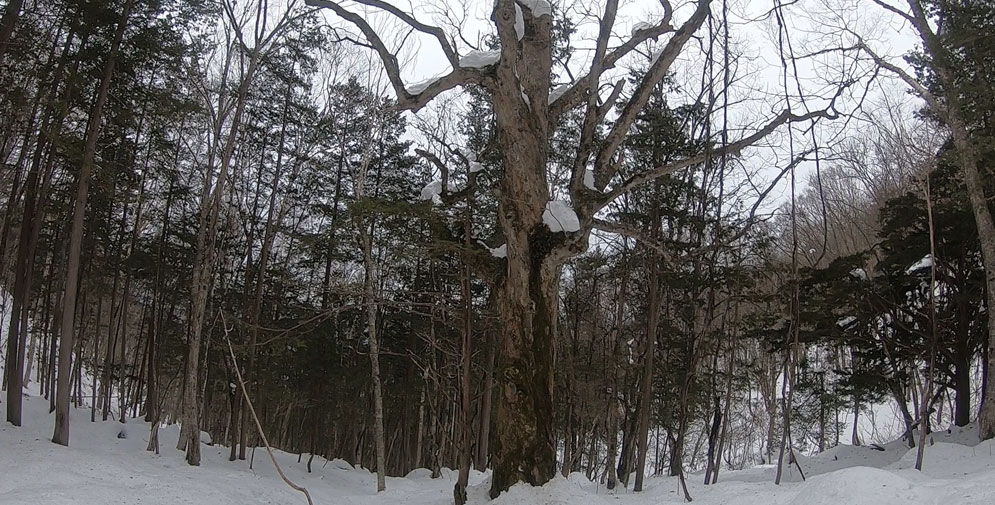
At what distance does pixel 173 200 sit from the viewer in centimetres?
1545

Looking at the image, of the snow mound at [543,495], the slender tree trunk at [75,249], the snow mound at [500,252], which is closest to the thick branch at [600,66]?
the snow mound at [500,252]

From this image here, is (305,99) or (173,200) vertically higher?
(305,99)

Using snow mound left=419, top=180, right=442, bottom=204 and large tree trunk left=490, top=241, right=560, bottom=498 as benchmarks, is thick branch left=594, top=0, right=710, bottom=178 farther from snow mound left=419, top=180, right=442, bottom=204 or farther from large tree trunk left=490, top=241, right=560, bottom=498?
snow mound left=419, top=180, right=442, bottom=204

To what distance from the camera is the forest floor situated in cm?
458

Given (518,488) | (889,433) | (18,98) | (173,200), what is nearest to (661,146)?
(518,488)

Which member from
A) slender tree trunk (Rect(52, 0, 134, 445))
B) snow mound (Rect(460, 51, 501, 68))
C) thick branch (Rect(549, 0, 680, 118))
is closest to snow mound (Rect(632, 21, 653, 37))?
thick branch (Rect(549, 0, 680, 118))

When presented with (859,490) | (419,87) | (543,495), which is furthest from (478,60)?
(859,490)

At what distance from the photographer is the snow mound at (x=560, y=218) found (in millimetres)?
5977

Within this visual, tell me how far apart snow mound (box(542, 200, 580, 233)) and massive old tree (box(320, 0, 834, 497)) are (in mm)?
10

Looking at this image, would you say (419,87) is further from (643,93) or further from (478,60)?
(643,93)

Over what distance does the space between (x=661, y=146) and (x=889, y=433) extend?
21122 mm

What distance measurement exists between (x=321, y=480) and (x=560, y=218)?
37.3ft

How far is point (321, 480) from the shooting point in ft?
47.5

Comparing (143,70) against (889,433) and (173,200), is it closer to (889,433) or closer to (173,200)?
(173,200)
